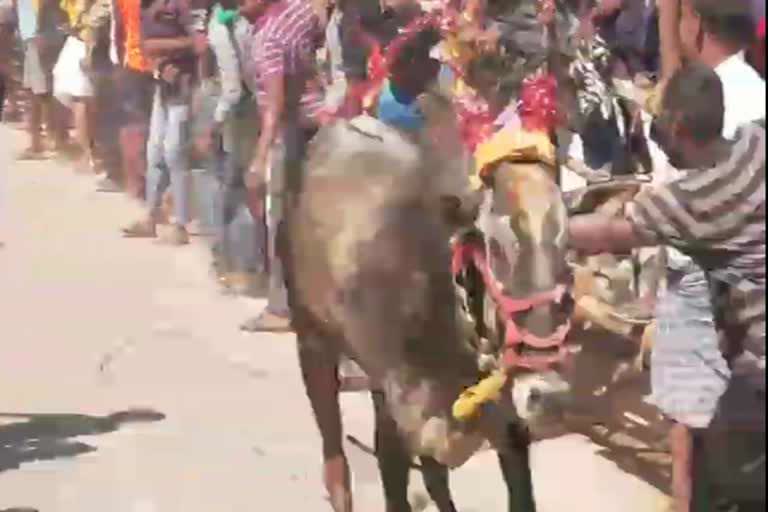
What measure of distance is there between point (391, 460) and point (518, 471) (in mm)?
721

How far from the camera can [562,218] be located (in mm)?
4137

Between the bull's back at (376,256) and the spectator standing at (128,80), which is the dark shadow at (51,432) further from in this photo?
the spectator standing at (128,80)

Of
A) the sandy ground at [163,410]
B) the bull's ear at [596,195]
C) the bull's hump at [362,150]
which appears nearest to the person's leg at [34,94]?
the sandy ground at [163,410]

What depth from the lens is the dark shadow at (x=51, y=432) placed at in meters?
6.57

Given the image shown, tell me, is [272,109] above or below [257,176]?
above

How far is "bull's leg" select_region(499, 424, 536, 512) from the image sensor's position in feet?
14.9

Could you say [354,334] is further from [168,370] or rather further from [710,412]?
[168,370]

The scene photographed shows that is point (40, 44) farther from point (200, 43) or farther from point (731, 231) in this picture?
point (731, 231)

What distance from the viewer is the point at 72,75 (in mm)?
13070

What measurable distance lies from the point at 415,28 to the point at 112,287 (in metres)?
4.48

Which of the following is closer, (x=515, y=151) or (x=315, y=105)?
(x=515, y=151)

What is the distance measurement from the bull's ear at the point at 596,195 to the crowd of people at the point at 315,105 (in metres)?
0.27

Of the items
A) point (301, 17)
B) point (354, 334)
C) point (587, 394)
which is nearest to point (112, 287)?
point (301, 17)

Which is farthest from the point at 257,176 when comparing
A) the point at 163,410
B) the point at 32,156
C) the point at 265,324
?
the point at 32,156
